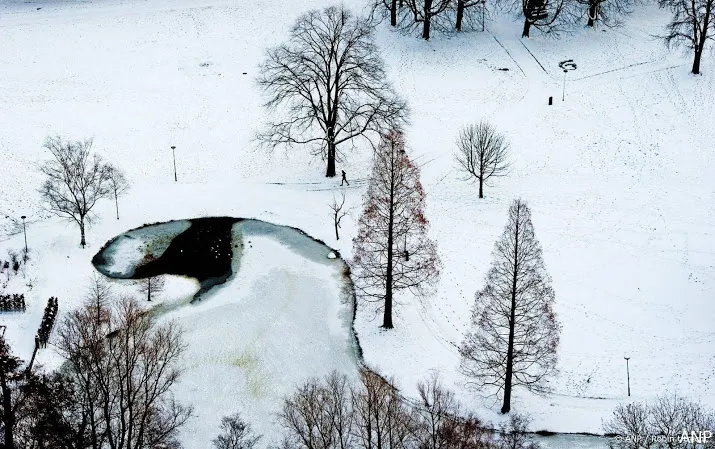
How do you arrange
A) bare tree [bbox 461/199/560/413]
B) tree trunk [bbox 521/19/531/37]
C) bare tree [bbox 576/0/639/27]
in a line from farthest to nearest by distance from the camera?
bare tree [bbox 576/0/639/27] < tree trunk [bbox 521/19/531/37] < bare tree [bbox 461/199/560/413]

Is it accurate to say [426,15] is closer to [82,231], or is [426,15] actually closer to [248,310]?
[82,231]

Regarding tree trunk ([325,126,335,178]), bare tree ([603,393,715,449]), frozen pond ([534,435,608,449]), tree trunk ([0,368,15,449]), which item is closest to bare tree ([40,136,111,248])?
tree trunk ([325,126,335,178])

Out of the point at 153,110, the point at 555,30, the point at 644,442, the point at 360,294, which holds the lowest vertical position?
the point at 644,442

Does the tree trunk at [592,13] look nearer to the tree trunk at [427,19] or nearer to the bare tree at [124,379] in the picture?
the tree trunk at [427,19]

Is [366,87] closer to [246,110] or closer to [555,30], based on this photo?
[246,110]

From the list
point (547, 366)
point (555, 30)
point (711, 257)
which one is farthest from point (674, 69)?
point (547, 366)

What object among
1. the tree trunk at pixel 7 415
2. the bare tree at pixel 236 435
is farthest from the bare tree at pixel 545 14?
the tree trunk at pixel 7 415

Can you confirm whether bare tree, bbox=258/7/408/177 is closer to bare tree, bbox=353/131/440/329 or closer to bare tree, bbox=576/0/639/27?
bare tree, bbox=353/131/440/329
